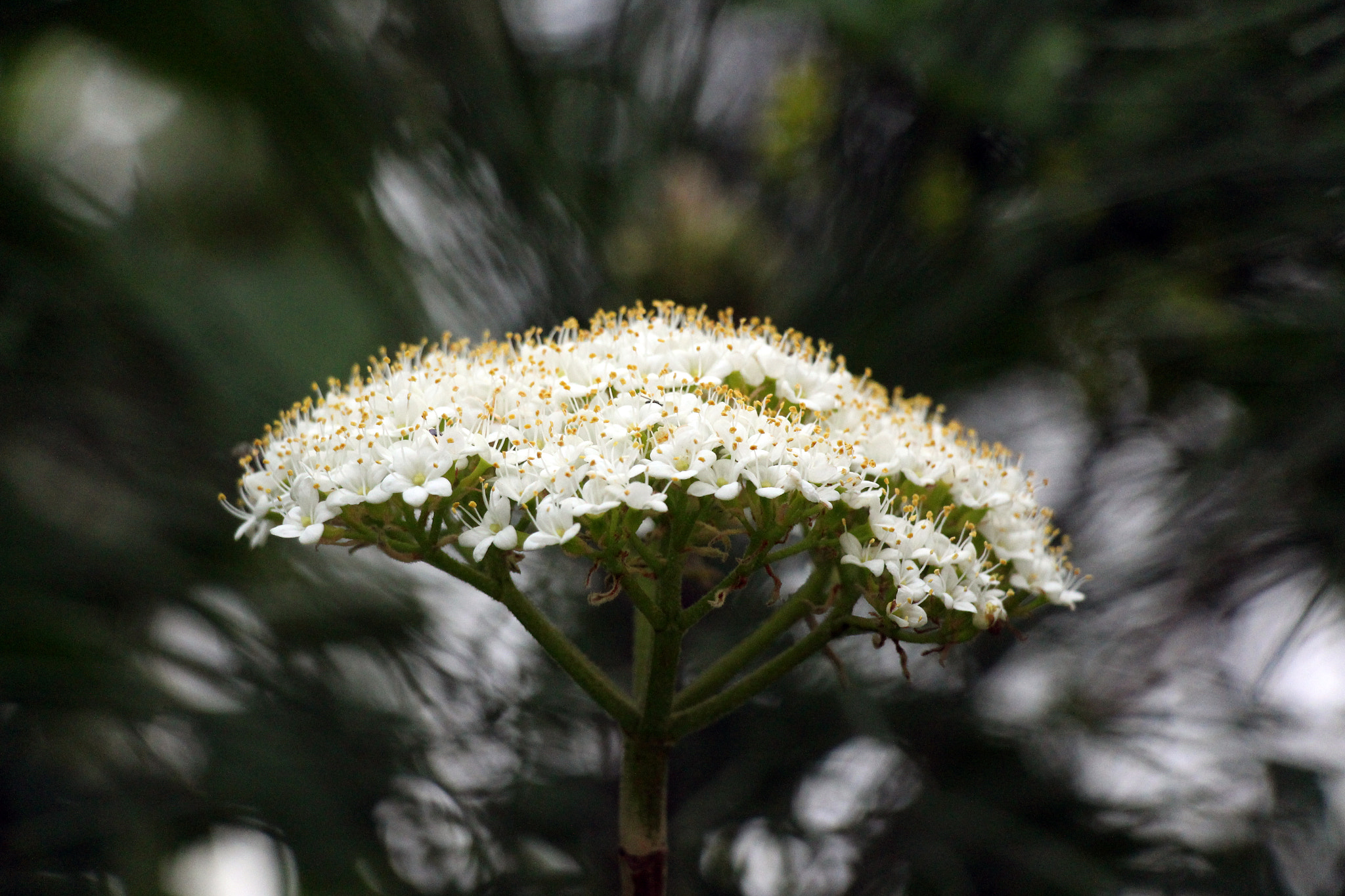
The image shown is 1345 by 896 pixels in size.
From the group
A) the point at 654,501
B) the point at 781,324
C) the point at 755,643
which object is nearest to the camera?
the point at 654,501

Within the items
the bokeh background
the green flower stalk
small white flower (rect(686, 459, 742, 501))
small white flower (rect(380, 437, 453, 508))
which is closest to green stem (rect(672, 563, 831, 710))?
the green flower stalk

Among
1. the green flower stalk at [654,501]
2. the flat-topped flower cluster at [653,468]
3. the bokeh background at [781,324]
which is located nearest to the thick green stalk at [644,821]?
the green flower stalk at [654,501]

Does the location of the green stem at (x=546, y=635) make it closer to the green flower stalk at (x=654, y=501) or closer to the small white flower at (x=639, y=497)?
the green flower stalk at (x=654, y=501)

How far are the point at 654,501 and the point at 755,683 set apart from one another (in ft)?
0.52

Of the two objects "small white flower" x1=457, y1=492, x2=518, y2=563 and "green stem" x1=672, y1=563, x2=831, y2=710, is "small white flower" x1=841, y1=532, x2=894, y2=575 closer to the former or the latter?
"green stem" x1=672, y1=563, x2=831, y2=710

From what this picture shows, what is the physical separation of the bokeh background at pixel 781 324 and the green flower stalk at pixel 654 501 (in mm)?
356

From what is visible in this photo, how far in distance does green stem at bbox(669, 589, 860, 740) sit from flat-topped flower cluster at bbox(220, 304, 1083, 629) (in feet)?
0.13

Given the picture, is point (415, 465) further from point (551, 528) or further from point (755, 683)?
point (755, 683)

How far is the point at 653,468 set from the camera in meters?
0.57

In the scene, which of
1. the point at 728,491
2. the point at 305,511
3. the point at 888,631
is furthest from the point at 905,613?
the point at 305,511

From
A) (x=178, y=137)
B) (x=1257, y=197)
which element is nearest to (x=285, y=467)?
(x=1257, y=197)

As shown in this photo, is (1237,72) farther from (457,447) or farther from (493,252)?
(457,447)

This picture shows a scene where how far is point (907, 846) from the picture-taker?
1.09m

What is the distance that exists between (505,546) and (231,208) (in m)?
1.37
